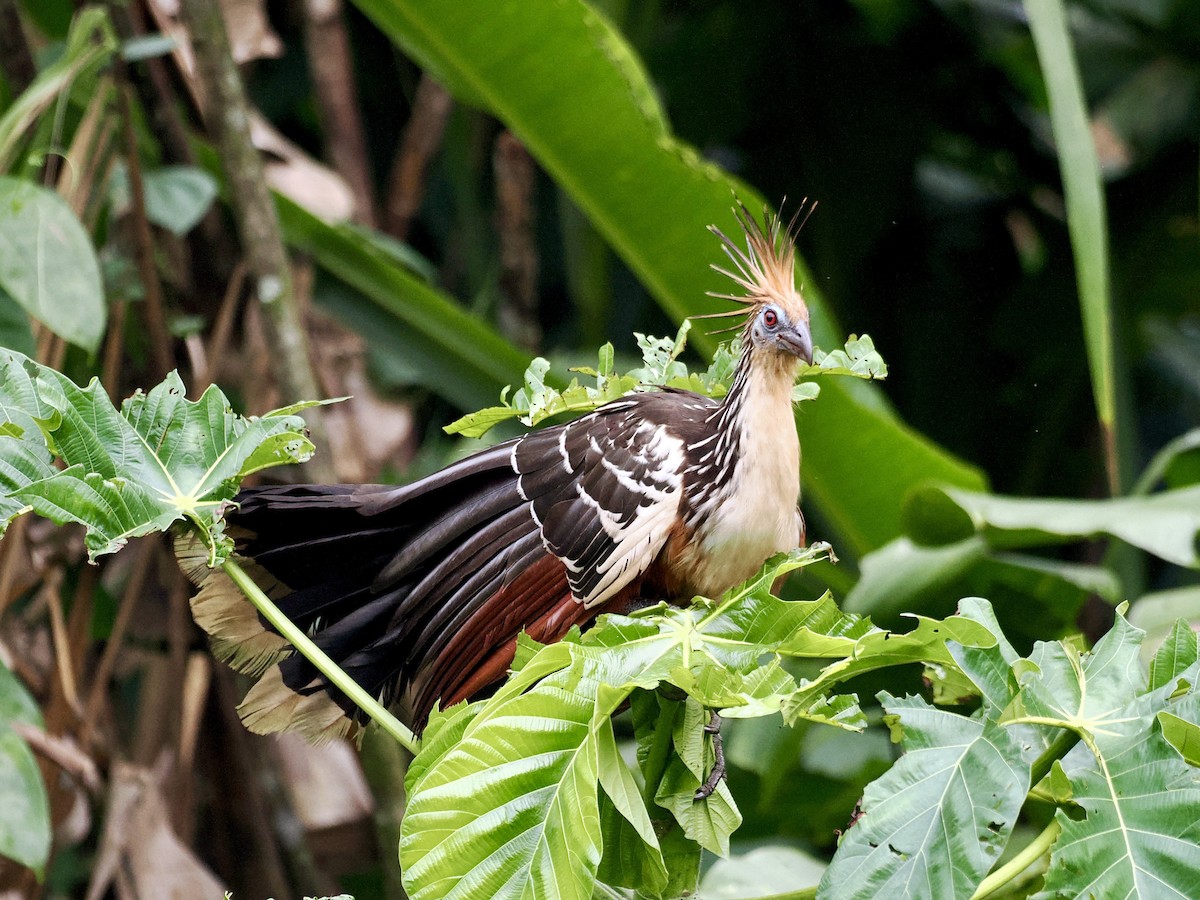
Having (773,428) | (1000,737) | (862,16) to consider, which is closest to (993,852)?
(1000,737)

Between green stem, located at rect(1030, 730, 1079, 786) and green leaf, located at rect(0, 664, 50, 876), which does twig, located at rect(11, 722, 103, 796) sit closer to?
green leaf, located at rect(0, 664, 50, 876)

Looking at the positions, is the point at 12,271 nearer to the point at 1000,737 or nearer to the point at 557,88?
the point at 557,88

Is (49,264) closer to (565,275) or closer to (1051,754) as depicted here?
(1051,754)

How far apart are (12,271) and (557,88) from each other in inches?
29.7

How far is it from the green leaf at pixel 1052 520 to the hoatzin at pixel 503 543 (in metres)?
0.57

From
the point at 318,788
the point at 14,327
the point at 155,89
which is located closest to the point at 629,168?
the point at 155,89

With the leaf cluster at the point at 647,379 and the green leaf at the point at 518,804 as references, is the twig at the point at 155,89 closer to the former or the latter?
the leaf cluster at the point at 647,379

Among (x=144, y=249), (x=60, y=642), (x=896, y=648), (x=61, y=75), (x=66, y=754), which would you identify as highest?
(x=61, y=75)

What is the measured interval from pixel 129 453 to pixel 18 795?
1.64 feet

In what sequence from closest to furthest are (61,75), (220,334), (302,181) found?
(61,75), (220,334), (302,181)

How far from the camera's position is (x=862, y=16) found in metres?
2.75

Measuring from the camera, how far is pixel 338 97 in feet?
7.71

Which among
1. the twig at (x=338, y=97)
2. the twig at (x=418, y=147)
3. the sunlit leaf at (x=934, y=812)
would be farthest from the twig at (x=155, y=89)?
the sunlit leaf at (x=934, y=812)

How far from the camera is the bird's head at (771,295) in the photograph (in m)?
0.94
